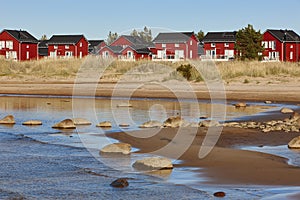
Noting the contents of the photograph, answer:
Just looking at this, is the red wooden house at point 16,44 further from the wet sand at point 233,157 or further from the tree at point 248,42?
the wet sand at point 233,157

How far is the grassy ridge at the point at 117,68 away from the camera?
133ft

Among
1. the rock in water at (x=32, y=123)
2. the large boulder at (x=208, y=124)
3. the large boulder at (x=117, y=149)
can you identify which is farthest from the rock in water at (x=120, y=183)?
the rock in water at (x=32, y=123)

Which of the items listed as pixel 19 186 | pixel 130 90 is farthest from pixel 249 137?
pixel 130 90

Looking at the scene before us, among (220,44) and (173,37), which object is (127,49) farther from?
(220,44)

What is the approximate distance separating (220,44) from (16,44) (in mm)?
29818

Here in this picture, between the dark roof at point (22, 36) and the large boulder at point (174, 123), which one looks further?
the dark roof at point (22, 36)

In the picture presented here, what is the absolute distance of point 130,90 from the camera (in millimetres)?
35438

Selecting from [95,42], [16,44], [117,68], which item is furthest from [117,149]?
[95,42]

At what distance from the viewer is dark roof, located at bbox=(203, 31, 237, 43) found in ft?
289

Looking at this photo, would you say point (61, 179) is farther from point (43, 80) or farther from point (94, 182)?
point (43, 80)

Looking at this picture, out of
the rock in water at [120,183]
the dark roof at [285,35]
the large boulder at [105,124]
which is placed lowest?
the rock in water at [120,183]

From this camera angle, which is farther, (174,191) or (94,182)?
(94,182)

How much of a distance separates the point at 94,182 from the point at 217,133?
21.2ft

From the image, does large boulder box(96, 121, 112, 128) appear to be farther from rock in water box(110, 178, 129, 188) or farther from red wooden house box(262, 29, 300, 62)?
red wooden house box(262, 29, 300, 62)
